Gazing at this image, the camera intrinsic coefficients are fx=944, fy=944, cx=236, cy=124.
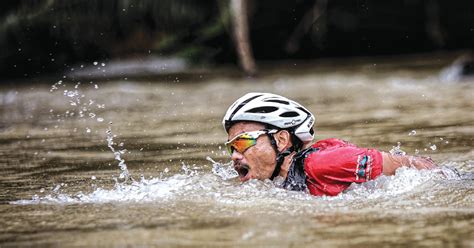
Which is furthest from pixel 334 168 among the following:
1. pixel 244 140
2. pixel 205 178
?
pixel 205 178

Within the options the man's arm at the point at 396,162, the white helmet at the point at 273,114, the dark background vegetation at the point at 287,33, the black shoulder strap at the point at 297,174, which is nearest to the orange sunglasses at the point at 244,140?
the white helmet at the point at 273,114

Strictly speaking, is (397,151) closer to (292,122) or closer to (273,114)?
(292,122)

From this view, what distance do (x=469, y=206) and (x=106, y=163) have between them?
400 cm

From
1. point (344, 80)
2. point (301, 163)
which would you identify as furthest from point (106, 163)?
point (344, 80)

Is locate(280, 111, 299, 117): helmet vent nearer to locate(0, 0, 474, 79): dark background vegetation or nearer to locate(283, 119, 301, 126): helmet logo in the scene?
locate(283, 119, 301, 126): helmet logo

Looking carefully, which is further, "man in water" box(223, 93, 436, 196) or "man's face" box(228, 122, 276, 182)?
"man's face" box(228, 122, 276, 182)

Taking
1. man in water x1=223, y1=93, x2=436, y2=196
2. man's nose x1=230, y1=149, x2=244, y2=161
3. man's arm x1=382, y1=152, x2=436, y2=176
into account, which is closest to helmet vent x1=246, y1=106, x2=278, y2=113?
man in water x1=223, y1=93, x2=436, y2=196

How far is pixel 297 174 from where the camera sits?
6328mm

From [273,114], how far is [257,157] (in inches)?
12.5

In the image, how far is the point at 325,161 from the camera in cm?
611

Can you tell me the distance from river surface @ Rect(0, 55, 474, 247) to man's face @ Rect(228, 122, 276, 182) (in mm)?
76

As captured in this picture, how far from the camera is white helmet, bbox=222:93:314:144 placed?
21.5 feet

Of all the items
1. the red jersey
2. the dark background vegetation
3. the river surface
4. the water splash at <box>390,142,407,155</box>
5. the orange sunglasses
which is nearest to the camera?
the river surface

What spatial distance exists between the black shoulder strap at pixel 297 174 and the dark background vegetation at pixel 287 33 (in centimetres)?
1839
